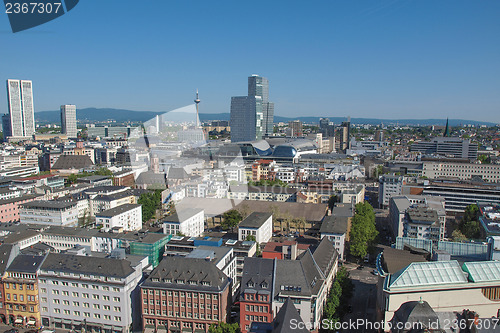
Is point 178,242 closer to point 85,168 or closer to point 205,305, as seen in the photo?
point 205,305

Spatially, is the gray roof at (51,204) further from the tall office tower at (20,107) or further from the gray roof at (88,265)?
the tall office tower at (20,107)

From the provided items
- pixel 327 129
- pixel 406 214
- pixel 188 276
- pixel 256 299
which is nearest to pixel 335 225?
pixel 406 214

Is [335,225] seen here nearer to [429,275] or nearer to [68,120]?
[429,275]

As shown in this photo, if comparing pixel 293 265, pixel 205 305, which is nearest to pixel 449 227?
pixel 293 265

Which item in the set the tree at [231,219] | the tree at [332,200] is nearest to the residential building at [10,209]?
the tree at [231,219]

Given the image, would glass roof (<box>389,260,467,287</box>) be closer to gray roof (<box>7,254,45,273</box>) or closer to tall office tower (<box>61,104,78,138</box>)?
gray roof (<box>7,254,45,273</box>)

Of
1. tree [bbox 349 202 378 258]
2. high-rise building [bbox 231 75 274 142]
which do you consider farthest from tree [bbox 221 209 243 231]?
high-rise building [bbox 231 75 274 142]
